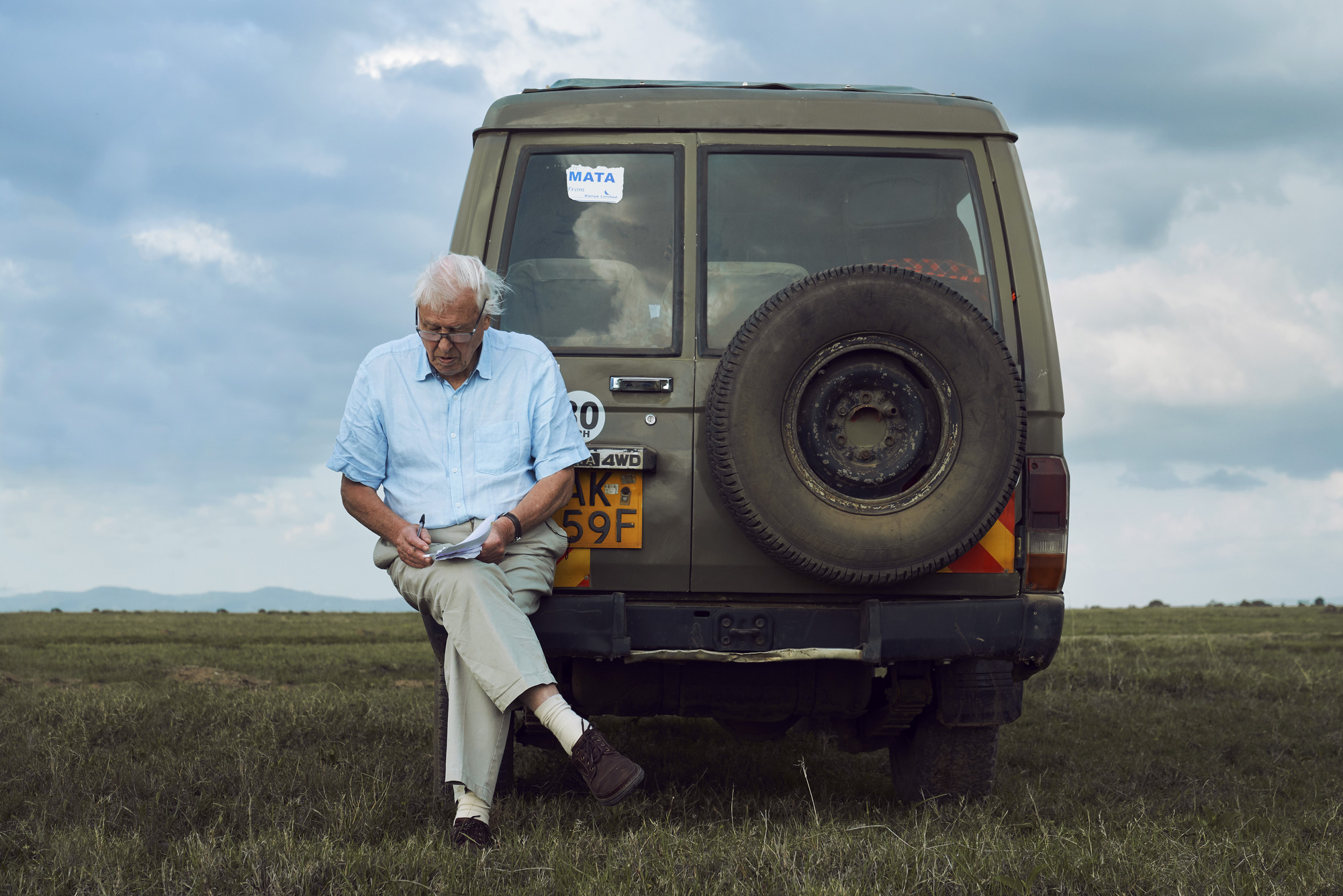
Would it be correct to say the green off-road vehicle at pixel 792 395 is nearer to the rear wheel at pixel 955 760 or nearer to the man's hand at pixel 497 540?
the rear wheel at pixel 955 760

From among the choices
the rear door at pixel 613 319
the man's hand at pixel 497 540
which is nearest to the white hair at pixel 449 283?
the rear door at pixel 613 319

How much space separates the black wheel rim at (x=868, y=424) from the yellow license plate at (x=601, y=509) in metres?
0.63

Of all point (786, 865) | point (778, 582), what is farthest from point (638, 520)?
point (786, 865)

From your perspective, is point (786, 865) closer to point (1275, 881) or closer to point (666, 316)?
point (1275, 881)

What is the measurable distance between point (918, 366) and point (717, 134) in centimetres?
119

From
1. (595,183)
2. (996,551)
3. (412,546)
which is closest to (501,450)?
(412,546)

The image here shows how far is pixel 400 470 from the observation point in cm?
392

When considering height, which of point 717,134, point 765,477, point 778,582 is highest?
point 717,134

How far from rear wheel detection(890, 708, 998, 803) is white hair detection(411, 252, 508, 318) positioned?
231 cm

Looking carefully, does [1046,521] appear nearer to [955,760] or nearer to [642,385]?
[955,760]

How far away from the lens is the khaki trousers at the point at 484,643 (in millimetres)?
3604

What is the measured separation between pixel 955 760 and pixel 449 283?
2.60 meters

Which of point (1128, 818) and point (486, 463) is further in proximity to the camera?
point (1128, 818)

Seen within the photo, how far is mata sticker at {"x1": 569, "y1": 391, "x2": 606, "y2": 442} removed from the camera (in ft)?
12.9
